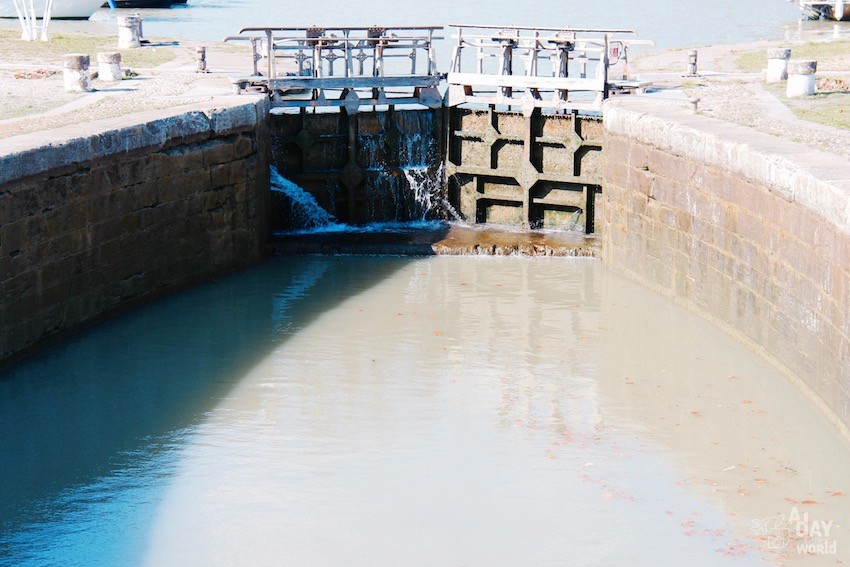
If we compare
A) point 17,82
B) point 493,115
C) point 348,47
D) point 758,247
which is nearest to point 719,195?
point 758,247

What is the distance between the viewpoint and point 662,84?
17.4 metres

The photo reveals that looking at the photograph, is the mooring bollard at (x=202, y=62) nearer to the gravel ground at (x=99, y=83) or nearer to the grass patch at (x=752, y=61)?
the gravel ground at (x=99, y=83)

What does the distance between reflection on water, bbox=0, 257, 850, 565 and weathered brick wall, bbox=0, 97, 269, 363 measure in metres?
0.36

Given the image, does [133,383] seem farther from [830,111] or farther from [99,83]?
[830,111]

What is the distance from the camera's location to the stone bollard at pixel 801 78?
50.6 ft

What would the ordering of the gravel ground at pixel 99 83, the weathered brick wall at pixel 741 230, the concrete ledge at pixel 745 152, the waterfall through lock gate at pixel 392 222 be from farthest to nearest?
the waterfall through lock gate at pixel 392 222 < the gravel ground at pixel 99 83 < the concrete ledge at pixel 745 152 < the weathered brick wall at pixel 741 230

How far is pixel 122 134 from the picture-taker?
1160 centimetres

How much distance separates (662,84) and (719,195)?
6.49 meters

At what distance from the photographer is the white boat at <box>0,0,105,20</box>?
38.9m

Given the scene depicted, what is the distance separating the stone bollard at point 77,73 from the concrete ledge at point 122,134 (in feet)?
8.69

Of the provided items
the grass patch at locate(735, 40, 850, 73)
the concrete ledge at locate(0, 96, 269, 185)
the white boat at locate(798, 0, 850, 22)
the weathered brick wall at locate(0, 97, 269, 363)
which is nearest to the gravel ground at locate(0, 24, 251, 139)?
the concrete ledge at locate(0, 96, 269, 185)

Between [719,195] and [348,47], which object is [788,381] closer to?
[719,195]

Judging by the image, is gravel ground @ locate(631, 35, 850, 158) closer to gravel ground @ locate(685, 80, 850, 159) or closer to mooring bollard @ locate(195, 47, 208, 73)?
gravel ground @ locate(685, 80, 850, 159)

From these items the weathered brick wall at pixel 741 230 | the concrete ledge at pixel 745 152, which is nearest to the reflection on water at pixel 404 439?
the weathered brick wall at pixel 741 230
